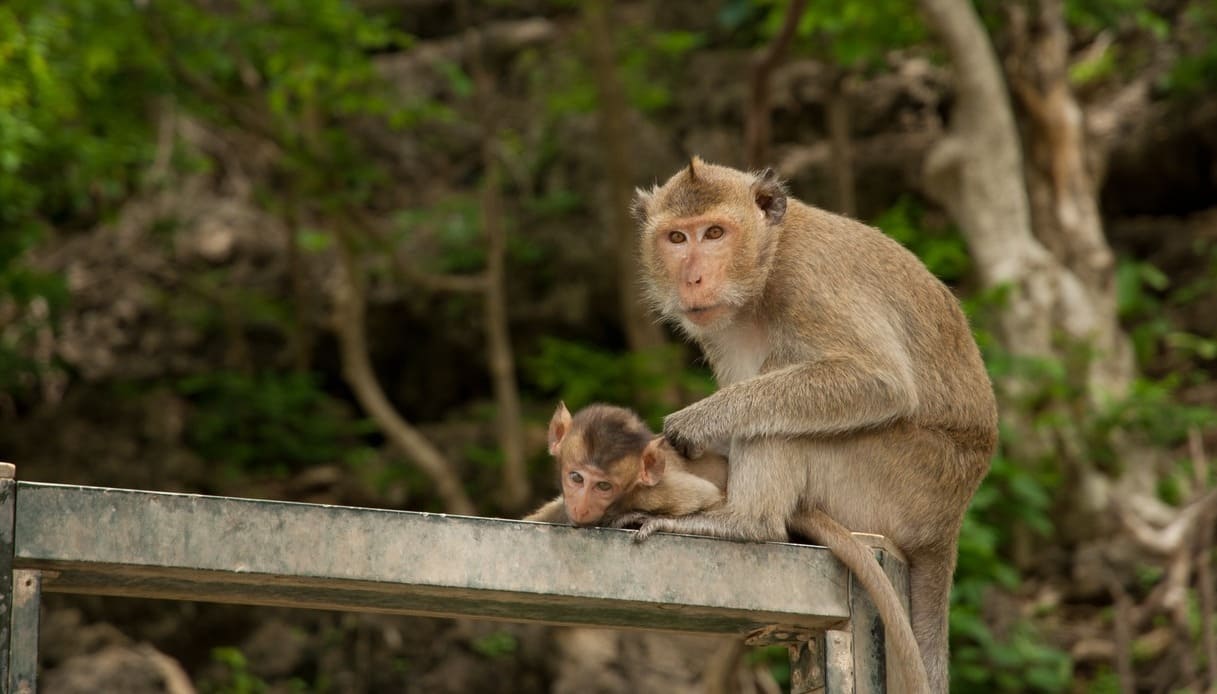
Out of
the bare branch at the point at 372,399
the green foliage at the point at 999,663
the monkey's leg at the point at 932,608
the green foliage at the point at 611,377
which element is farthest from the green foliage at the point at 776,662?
the monkey's leg at the point at 932,608

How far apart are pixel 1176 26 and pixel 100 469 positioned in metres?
9.58

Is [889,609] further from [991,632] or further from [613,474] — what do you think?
[991,632]

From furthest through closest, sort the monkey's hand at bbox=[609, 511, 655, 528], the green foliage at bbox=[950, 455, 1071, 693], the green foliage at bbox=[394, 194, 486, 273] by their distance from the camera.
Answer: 1. the green foliage at bbox=[394, 194, 486, 273]
2. the green foliage at bbox=[950, 455, 1071, 693]
3. the monkey's hand at bbox=[609, 511, 655, 528]

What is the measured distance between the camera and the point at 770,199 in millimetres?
4777

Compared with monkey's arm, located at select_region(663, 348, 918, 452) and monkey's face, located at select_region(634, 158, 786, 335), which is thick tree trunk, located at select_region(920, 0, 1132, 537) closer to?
monkey's face, located at select_region(634, 158, 786, 335)

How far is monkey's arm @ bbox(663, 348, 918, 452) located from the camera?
4340mm

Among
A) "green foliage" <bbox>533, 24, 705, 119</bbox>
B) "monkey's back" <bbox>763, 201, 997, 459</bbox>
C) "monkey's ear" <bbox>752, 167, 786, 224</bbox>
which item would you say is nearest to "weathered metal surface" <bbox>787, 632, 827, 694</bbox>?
"monkey's back" <bbox>763, 201, 997, 459</bbox>

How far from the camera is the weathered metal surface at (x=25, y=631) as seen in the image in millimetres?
2881

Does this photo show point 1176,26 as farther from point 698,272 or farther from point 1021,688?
point 698,272

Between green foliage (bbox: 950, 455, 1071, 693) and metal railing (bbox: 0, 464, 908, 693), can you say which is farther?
green foliage (bbox: 950, 455, 1071, 693)

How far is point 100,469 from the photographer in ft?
37.1

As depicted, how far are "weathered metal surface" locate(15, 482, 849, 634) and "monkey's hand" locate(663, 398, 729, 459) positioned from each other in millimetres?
679

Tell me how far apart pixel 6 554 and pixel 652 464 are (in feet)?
5.90

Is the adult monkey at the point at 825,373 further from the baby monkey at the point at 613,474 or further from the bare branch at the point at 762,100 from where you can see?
the bare branch at the point at 762,100
